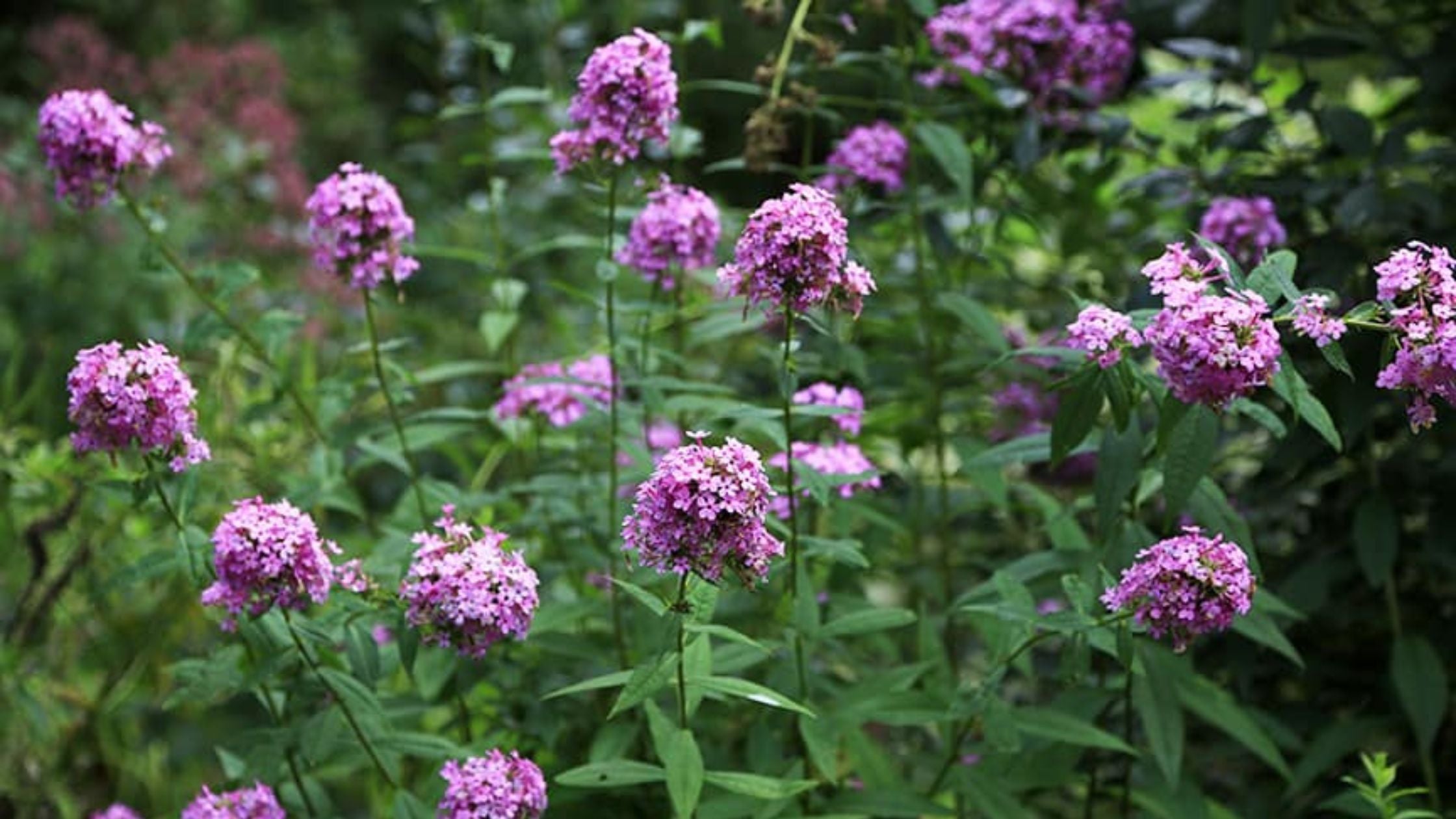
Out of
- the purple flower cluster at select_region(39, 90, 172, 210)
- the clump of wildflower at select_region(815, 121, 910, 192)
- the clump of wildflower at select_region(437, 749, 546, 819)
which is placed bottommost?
the clump of wildflower at select_region(437, 749, 546, 819)

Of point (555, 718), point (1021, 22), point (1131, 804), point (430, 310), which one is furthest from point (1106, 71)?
point (430, 310)

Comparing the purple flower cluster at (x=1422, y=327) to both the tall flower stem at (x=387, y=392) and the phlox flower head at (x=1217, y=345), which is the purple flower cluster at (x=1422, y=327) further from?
the tall flower stem at (x=387, y=392)

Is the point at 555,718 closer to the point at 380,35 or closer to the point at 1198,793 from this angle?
the point at 1198,793

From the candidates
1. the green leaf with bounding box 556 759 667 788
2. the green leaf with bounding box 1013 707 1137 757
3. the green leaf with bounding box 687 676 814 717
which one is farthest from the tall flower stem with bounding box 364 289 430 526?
the green leaf with bounding box 1013 707 1137 757

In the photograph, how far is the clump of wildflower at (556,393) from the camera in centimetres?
246

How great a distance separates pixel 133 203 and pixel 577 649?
2.76 feet

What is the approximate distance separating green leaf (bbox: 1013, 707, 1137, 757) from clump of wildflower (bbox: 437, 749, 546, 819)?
2.34ft

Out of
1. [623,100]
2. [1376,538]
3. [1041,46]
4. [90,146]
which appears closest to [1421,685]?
[1376,538]

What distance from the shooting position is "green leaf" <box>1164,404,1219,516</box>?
1.88m

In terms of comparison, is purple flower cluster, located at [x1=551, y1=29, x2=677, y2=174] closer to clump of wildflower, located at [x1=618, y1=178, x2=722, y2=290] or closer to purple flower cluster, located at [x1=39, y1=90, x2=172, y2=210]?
clump of wildflower, located at [x1=618, y1=178, x2=722, y2=290]

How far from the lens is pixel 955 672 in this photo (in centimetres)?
273

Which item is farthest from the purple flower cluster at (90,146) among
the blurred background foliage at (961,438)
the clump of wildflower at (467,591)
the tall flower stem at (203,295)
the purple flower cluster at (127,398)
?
the clump of wildflower at (467,591)

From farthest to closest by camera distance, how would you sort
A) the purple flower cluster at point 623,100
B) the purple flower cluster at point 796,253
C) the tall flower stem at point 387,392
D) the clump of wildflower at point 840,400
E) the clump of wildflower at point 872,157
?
the clump of wildflower at point 872,157, the clump of wildflower at point 840,400, the tall flower stem at point 387,392, the purple flower cluster at point 623,100, the purple flower cluster at point 796,253

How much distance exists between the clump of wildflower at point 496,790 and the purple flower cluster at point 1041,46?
1.42 m
